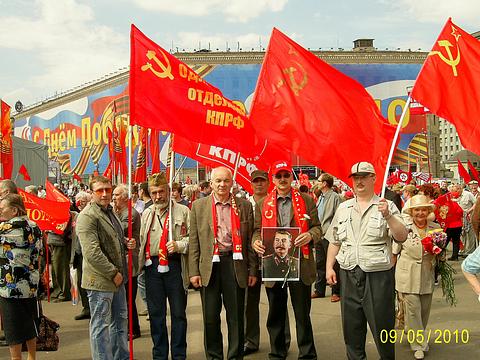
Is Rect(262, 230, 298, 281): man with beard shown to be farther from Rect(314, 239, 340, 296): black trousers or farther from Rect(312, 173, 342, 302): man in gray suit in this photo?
Rect(314, 239, 340, 296): black trousers

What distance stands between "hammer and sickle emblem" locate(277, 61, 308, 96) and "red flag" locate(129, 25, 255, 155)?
683 millimetres

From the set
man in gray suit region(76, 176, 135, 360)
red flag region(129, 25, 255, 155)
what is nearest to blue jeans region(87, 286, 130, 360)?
man in gray suit region(76, 176, 135, 360)

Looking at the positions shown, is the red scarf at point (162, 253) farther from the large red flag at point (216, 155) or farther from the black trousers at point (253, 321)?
the large red flag at point (216, 155)

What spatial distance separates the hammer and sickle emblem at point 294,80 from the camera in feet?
19.5

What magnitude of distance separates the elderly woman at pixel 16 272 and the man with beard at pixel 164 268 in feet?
3.68

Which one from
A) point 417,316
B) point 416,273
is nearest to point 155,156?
point 416,273

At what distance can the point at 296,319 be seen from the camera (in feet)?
19.0

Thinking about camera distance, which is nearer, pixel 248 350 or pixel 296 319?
pixel 296 319

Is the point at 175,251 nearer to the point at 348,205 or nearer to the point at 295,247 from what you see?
the point at 295,247

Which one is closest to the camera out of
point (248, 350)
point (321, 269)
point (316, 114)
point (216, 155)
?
point (316, 114)

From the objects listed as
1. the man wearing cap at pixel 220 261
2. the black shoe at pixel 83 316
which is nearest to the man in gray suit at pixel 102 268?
the man wearing cap at pixel 220 261

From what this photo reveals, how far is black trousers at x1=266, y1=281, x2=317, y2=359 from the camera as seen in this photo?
18.9 ft

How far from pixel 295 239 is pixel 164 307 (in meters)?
1.54
